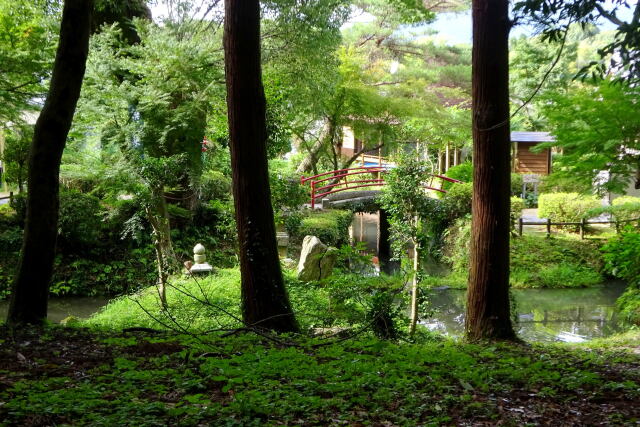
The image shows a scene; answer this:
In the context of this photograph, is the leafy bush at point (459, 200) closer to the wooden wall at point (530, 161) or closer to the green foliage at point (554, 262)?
the green foliage at point (554, 262)

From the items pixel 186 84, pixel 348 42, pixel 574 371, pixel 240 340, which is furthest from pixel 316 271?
pixel 348 42

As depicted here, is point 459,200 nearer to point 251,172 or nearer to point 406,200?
point 406,200

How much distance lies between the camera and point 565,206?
2061 centimetres

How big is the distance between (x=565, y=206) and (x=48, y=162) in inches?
709

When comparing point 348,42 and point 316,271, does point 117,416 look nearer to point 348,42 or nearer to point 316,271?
point 316,271

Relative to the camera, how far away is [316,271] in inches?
557

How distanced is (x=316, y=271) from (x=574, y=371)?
8901mm

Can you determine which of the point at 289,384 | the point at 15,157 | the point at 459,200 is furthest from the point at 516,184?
the point at 289,384

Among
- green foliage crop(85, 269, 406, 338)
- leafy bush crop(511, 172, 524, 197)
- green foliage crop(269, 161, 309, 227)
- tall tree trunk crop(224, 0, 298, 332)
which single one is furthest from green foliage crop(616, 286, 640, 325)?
leafy bush crop(511, 172, 524, 197)

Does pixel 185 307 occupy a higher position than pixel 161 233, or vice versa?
pixel 161 233

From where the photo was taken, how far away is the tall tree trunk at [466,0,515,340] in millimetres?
7465

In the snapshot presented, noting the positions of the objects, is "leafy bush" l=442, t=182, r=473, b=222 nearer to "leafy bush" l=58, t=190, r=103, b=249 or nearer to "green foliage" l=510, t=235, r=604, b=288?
"green foliage" l=510, t=235, r=604, b=288

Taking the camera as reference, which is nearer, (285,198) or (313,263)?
(313,263)

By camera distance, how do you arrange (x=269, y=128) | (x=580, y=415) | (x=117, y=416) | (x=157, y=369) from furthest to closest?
(x=269, y=128), (x=157, y=369), (x=580, y=415), (x=117, y=416)
